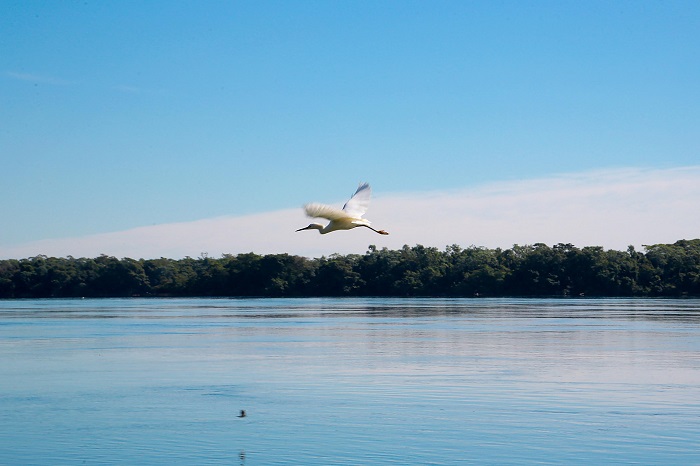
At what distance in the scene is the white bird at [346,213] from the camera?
1365 centimetres

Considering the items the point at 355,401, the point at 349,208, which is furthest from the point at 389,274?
the point at 349,208

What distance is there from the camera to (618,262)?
107188mm

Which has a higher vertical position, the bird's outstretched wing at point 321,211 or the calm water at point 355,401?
the bird's outstretched wing at point 321,211

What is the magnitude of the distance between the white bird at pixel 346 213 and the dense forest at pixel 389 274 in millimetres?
93343

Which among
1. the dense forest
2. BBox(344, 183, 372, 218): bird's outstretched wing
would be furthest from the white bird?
the dense forest

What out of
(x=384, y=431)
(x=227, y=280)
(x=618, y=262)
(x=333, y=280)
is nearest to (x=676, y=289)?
(x=618, y=262)

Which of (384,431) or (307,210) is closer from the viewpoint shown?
(307,210)

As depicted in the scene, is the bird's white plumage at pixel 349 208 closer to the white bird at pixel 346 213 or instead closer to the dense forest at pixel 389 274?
the white bird at pixel 346 213

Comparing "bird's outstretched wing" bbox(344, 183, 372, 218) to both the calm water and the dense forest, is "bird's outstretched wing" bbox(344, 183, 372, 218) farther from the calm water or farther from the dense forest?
the dense forest

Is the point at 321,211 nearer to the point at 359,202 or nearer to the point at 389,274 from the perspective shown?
the point at 359,202

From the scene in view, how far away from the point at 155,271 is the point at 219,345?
10543 cm

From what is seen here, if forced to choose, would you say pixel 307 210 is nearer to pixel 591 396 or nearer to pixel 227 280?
pixel 591 396

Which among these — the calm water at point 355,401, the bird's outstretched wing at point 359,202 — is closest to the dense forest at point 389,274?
the calm water at point 355,401

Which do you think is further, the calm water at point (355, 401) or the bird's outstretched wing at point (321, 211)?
the calm water at point (355, 401)
